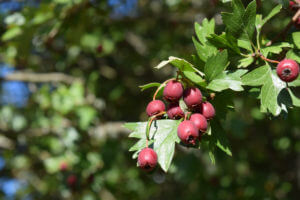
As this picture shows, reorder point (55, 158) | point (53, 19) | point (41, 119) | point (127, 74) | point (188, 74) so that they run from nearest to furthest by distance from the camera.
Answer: point (188, 74), point (53, 19), point (55, 158), point (41, 119), point (127, 74)

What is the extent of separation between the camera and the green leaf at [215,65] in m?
1.26

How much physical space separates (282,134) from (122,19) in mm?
2490

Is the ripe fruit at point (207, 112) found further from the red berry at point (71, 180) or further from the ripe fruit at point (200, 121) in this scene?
the red berry at point (71, 180)

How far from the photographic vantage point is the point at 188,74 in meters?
1.22

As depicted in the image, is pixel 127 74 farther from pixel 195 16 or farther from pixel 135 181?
pixel 135 181

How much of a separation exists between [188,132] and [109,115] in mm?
3291

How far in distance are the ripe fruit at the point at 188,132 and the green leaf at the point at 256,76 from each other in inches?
12.6

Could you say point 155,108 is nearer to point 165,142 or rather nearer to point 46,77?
point 165,142

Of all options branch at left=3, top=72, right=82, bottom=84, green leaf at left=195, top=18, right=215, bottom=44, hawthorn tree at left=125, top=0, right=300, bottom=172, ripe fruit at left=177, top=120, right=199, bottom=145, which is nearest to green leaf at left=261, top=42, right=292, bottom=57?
hawthorn tree at left=125, top=0, right=300, bottom=172

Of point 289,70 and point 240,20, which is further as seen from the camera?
point 240,20

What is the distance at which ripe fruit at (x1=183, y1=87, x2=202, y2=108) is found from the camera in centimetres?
117

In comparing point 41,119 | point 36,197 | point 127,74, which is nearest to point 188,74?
point 41,119

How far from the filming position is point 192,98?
1171mm

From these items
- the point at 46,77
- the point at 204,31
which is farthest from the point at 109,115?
the point at 204,31
